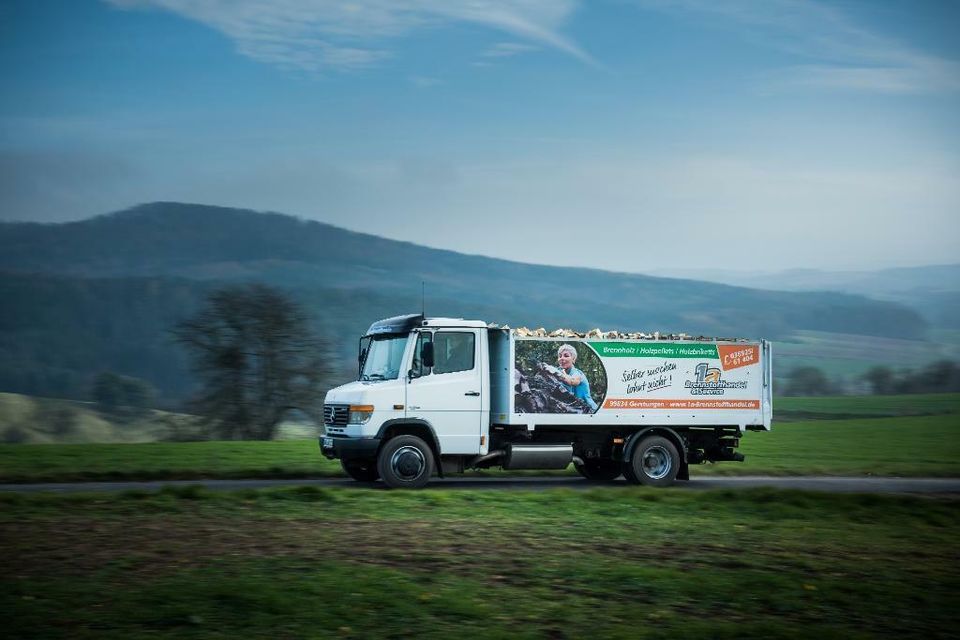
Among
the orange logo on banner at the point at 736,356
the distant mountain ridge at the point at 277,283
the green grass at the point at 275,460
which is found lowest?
the green grass at the point at 275,460

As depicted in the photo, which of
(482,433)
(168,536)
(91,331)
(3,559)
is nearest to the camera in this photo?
(3,559)

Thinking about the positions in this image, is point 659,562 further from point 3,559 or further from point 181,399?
point 181,399

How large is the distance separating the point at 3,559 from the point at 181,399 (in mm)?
38483

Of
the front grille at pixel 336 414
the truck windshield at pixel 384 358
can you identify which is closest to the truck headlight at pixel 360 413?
the front grille at pixel 336 414

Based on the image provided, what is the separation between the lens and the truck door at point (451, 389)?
1909 centimetres

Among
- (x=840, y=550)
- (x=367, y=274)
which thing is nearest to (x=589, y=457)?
(x=840, y=550)

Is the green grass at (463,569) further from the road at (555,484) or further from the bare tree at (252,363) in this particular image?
the bare tree at (252,363)

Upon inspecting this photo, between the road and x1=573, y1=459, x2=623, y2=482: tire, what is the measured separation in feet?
0.78

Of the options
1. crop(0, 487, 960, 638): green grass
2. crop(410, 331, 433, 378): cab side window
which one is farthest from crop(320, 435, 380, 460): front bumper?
crop(0, 487, 960, 638): green grass

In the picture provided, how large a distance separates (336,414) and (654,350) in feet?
20.9

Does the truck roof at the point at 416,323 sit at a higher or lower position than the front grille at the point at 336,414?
higher

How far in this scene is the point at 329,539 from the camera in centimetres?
1179

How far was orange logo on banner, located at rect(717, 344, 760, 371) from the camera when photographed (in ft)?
68.7

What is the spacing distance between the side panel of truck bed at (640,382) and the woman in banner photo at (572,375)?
2 cm
